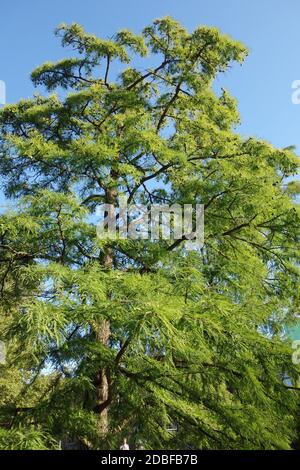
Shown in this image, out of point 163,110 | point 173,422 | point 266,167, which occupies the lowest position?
point 173,422

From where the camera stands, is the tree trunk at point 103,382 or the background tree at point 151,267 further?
the tree trunk at point 103,382

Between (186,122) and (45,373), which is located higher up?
(186,122)

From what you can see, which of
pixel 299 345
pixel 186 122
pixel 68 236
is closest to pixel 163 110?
pixel 186 122

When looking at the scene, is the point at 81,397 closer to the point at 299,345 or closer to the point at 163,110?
the point at 299,345

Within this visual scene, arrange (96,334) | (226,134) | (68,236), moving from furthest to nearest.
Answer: (226,134) < (96,334) < (68,236)

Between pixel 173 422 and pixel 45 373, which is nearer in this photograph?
pixel 173 422

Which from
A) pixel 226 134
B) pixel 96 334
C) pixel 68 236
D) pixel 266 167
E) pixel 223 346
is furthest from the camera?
pixel 226 134

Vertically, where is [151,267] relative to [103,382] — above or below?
above

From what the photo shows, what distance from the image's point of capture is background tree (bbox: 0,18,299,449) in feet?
15.9

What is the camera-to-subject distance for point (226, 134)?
25.1 ft

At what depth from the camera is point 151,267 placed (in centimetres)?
679

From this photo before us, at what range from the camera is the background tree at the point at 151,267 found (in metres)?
4.86

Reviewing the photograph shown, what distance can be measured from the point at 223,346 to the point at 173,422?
1655 millimetres

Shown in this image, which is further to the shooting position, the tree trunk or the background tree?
the tree trunk
